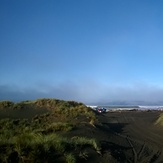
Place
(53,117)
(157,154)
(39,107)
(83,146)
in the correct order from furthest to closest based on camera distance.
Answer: (39,107), (53,117), (157,154), (83,146)

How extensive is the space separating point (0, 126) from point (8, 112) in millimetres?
10682

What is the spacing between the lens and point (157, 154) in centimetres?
1839

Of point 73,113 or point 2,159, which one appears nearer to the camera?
point 2,159

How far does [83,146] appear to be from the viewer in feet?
49.5

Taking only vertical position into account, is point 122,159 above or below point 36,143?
below

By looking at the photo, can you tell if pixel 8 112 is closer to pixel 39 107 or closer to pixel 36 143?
pixel 39 107

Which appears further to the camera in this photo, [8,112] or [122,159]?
[8,112]

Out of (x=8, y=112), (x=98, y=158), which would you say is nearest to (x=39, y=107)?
(x=8, y=112)

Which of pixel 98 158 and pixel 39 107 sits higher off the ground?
pixel 39 107

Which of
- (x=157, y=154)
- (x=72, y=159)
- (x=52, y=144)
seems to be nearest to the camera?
(x=72, y=159)

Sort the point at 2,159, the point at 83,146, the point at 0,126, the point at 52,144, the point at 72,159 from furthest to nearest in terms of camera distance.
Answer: the point at 0,126
the point at 83,146
the point at 52,144
the point at 72,159
the point at 2,159

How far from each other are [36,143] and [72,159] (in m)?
1.76

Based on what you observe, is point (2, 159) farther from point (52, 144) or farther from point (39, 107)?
point (39, 107)

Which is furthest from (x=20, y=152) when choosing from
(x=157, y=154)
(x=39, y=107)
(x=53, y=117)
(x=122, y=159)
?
(x=39, y=107)
